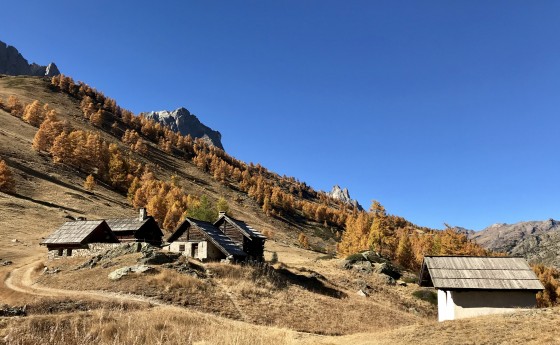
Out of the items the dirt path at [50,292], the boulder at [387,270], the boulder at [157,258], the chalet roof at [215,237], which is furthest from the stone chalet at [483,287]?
the boulder at [387,270]

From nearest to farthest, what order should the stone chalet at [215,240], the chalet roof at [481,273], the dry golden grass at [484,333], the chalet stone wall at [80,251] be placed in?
1. the dry golden grass at [484,333]
2. the chalet roof at [481,273]
3. the chalet stone wall at [80,251]
4. the stone chalet at [215,240]

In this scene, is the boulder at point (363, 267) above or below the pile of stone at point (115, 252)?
below

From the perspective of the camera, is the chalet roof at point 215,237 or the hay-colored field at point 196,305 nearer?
the hay-colored field at point 196,305

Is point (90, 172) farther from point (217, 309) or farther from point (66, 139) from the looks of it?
point (217, 309)

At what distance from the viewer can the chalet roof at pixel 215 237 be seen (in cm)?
4875

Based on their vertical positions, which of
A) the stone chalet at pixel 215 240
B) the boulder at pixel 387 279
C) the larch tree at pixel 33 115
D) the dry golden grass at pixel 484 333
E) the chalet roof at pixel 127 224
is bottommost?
the boulder at pixel 387 279

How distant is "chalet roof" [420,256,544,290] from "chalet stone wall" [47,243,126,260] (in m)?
36.6

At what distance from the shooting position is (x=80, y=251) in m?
49.4

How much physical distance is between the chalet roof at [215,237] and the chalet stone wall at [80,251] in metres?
8.43

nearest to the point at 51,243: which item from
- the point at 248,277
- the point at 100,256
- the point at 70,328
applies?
the point at 100,256

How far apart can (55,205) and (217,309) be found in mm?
64096

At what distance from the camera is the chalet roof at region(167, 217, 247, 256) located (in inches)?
1919

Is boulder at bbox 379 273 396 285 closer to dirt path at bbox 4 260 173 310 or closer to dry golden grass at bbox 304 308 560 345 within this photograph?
dry golden grass at bbox 304 308 560 345

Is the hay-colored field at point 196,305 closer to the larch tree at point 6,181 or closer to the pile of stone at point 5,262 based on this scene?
the pile of stone at point 5,262
